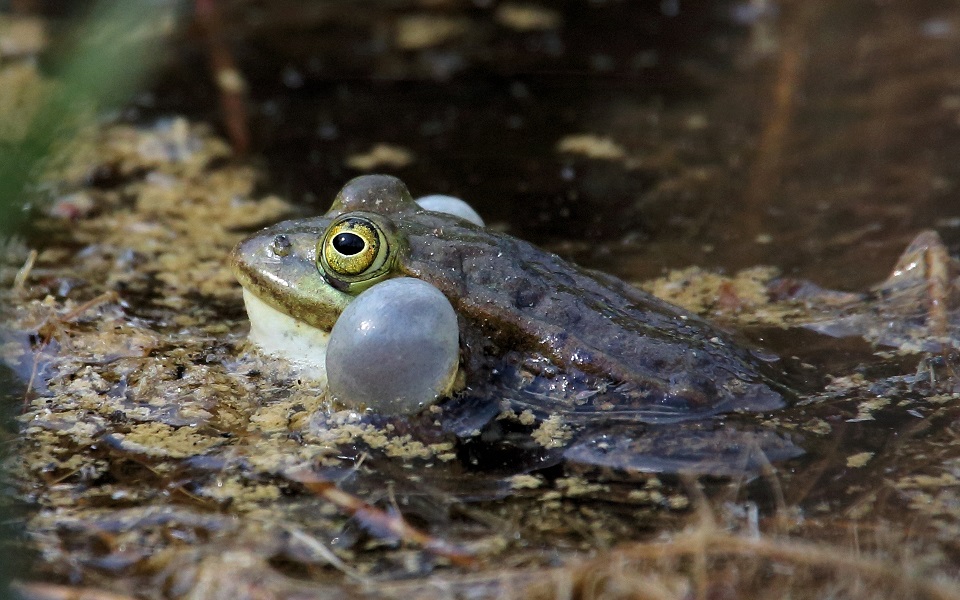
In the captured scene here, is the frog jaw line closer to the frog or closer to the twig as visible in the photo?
the frog

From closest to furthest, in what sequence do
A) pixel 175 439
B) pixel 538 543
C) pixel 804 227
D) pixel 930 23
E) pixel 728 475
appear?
pixel 538 543
pixel 728 475
pixel 175 439
pixel 804 227
pixel 930 23

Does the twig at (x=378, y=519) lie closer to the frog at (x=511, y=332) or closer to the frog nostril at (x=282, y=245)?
the frog at (x=511, y=332)

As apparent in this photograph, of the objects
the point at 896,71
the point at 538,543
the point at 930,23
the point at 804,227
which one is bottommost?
the point at 538,543

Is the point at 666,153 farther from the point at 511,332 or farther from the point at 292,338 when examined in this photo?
the point at 292,338

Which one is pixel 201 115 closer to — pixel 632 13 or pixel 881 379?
pixel 632 13

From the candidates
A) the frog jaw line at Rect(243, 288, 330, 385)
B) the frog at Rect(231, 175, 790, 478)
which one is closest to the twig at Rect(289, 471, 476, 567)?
the frog at Rect(231, 175, 790, 478)

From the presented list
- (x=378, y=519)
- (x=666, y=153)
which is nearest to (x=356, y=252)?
(x=378, y=519)

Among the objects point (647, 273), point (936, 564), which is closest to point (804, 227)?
point (647, 273)
